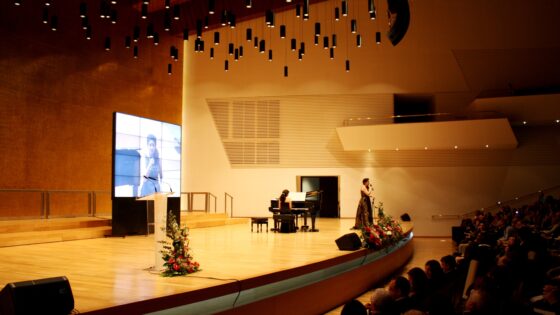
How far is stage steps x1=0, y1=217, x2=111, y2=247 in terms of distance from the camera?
8.82m

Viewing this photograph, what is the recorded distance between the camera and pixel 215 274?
18.1 ft

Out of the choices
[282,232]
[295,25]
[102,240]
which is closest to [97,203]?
[102,240]

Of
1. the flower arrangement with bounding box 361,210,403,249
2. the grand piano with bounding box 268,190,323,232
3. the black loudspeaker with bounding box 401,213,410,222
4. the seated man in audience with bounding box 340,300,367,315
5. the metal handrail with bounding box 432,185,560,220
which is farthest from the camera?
the black loudspeaker with bounding box 401,213,410,222

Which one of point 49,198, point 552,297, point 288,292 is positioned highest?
point 49,198

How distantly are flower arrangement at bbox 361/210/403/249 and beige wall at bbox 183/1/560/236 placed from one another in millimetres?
8043

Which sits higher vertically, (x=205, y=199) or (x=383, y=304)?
(x=205, y=199)

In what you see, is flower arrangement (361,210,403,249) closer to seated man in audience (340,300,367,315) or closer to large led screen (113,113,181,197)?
large led screen (113,113,181,197)

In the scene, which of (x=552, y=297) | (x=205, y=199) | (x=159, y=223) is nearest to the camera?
(x=552, y=297)

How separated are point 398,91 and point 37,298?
15157 millimetres

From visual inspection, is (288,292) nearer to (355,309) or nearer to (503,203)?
(355,309)

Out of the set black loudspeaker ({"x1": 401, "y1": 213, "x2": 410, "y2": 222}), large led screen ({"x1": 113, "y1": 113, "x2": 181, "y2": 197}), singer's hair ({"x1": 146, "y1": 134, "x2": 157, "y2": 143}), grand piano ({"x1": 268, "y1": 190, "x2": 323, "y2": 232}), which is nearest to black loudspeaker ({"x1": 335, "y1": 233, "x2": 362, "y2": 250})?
grand piano ({"x1": 268, "y1": 190, "x2": 323, "y2": 232})

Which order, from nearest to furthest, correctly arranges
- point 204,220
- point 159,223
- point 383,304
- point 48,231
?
point 383,304, point 159,223, point 48,231, point 204,220

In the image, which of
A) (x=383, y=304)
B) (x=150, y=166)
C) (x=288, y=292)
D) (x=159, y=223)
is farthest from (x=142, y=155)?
(x=383, y=304)

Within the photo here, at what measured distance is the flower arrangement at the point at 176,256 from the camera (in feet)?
17.8
